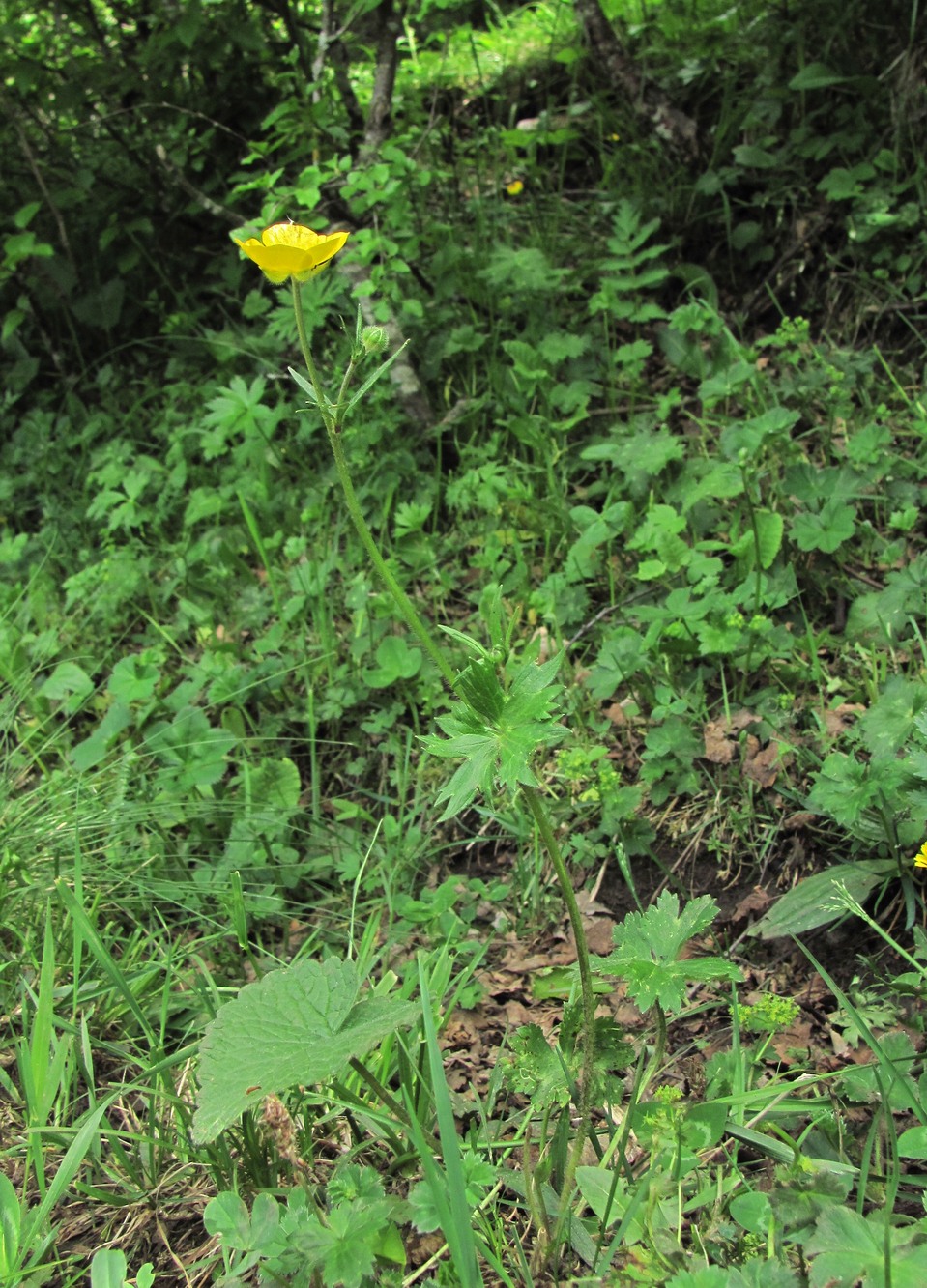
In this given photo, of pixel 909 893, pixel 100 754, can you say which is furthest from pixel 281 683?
pixel 909 893

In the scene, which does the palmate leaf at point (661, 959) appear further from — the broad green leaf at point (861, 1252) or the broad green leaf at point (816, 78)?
the broad green leaf at point (816, 78)

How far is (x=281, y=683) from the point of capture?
92.6 inches

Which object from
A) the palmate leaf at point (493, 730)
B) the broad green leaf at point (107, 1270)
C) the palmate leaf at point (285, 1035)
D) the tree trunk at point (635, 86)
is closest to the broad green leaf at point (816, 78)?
the tree trunk at point (635, 86)

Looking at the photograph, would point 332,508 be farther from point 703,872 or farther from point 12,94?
point 12,94

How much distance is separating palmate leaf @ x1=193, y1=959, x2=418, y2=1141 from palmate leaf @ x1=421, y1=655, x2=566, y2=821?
1.04ft

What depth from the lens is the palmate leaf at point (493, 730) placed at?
39.8 inches

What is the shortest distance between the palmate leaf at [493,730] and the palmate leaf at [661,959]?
0.99 ft

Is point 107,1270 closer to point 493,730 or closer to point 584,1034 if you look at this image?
point 584,1034

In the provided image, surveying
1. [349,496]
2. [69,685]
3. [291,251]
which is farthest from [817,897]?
[69,685]

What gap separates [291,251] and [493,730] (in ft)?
1.77

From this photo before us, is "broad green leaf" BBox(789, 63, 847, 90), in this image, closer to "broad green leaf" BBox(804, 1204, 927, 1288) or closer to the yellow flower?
the yellow flower

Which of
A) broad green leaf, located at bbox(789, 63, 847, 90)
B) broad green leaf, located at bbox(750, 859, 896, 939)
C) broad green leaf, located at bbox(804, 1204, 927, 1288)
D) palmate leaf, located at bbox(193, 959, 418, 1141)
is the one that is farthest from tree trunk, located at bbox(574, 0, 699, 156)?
broad green leaf, located at bbox(804, 1204, 927, 1288)

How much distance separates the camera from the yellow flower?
3.30ft

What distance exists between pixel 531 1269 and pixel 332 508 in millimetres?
2021
